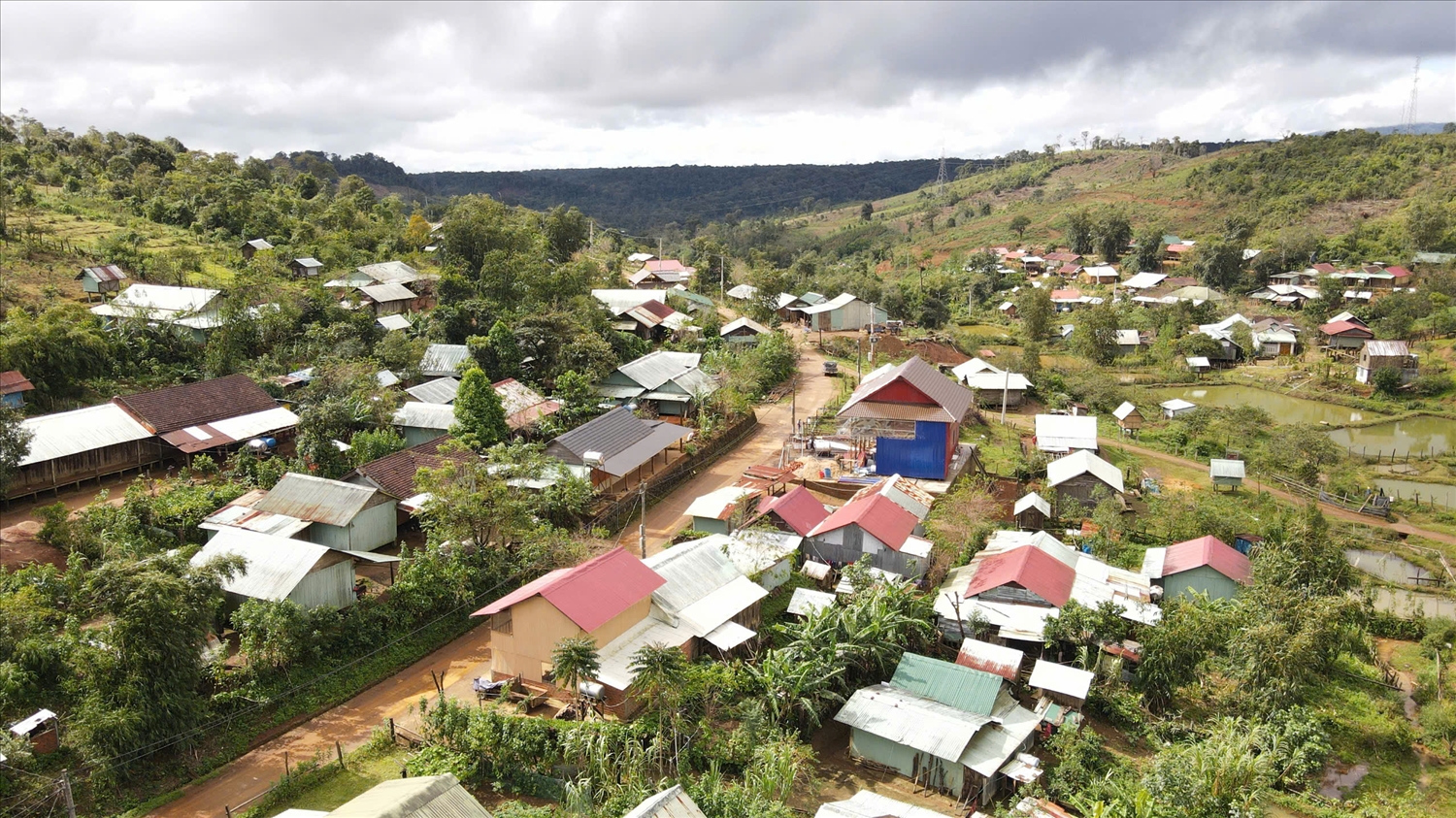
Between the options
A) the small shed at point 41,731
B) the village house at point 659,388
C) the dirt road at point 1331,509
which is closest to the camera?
the small shed at point 41,731

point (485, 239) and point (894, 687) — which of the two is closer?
point (894, 687)

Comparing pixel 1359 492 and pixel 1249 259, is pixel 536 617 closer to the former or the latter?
pixel 1359 492

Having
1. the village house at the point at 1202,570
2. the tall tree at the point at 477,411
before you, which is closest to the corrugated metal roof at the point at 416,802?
the tall tree at the point at 477,411

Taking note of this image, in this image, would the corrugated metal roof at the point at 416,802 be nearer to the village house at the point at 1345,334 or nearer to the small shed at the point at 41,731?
the small shed at the point at 41,731

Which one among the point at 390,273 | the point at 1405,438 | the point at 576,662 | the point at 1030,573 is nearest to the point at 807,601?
the point at 1030,573

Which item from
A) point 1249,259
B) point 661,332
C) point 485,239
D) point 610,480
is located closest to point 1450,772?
point 610,480

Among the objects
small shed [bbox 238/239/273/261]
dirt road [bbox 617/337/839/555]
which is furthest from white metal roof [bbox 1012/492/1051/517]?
small shed [bbox 238/239/273/261]
